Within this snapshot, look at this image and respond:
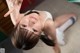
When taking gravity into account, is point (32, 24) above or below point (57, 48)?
above

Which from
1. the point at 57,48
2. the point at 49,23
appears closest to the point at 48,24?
the point at 49,23

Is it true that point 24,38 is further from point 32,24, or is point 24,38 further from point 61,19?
point 61,19

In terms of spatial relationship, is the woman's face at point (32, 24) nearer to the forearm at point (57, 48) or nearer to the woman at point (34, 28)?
the woman at point (34, 28)

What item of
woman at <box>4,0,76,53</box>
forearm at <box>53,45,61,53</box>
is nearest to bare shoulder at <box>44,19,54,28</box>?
woman at <box>4,0,76,53</box>

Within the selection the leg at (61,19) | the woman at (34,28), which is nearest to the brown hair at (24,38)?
the woman at (34,28)

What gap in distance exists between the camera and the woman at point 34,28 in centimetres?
88

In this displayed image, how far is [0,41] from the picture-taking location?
3.46ft

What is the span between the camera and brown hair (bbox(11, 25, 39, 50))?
2.87 ft

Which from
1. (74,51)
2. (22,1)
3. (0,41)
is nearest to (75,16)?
(74,51)

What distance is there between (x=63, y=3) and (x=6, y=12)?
291mm

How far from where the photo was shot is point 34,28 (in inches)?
34.9

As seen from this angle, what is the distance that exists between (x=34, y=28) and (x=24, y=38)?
7cm

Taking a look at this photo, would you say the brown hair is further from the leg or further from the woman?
the leg

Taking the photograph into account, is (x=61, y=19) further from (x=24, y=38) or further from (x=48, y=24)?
(x=24, y=38)
